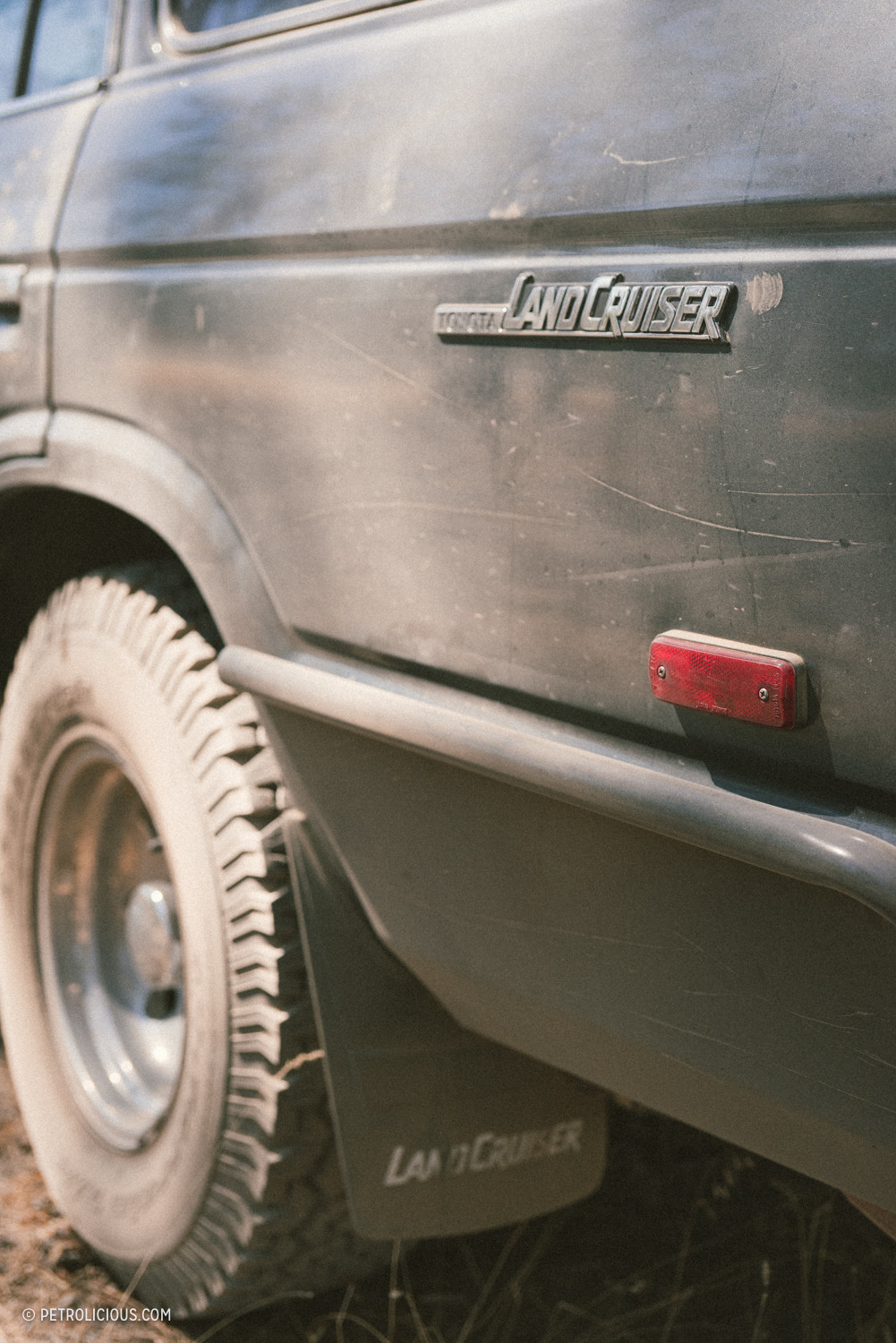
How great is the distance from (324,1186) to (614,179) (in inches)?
53.5

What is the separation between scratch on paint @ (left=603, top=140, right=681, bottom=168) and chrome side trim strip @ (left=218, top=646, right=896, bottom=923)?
0.49 metres

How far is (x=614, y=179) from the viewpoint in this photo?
3.60ft

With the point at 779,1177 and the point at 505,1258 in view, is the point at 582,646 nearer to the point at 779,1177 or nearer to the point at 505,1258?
the point at 505,1258

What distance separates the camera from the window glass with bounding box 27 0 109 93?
1.94 metres

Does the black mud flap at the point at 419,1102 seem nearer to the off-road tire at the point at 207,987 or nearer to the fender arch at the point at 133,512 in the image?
the off-road tire at the point at 207,987

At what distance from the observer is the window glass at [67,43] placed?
1.94m

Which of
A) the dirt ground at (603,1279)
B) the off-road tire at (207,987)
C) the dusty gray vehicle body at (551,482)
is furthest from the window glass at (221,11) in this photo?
the dirt ground at (603,1279)

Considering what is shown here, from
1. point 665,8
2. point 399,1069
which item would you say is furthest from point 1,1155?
point 665,8

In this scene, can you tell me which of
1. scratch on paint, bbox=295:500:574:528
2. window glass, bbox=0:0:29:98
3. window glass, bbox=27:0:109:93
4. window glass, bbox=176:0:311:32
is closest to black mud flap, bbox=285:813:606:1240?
scratch on paint, bbox=295:500:574:528

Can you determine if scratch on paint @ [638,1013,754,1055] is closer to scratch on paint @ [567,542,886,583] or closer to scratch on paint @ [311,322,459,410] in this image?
scratch on paint @ [567,542,886,583]

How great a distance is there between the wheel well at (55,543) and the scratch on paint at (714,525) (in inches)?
38.5

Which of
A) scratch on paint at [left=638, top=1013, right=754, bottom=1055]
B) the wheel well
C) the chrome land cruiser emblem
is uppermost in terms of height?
the chrome land cruiser emblem

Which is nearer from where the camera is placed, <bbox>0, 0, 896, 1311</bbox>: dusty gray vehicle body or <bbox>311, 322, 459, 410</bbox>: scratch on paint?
<bbox>0, 0, 896, 1311</bbox>: dusty gray vehicle body

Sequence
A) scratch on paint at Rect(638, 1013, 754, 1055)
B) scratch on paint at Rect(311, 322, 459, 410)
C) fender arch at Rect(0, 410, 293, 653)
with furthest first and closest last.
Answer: fender arch at Rect(0, 410, 293, 653)
scratch on paint at Rect(311, 322, 459, 410)
scratch on paint at Rect(638, 1013, 754, 1055)
